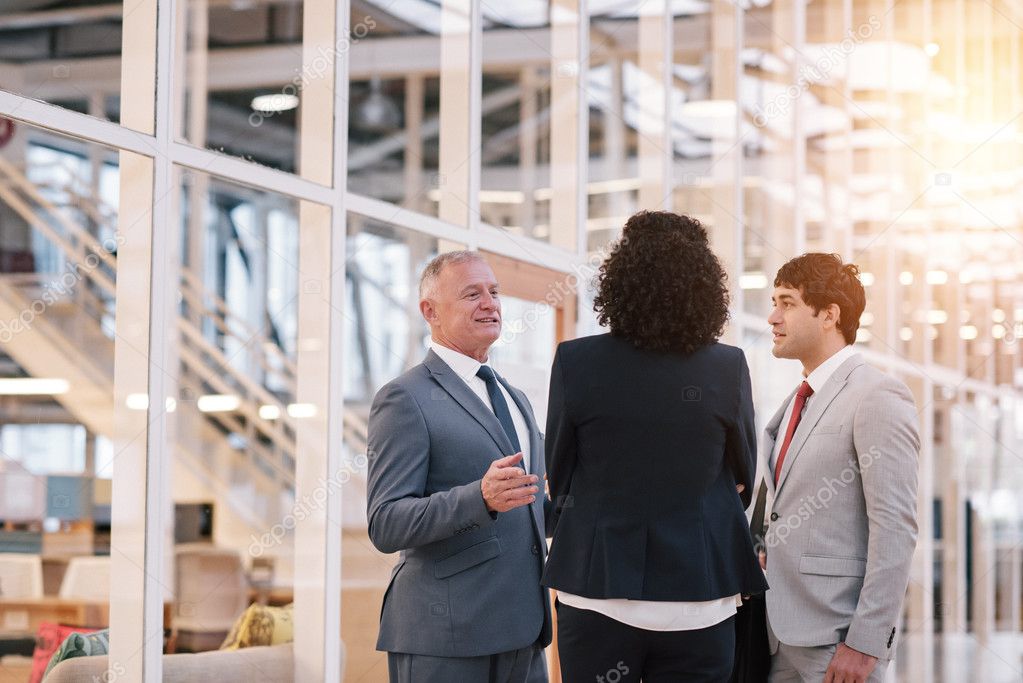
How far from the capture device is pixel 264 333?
42.6 ft

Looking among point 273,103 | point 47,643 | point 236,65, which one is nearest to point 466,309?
point 47,643

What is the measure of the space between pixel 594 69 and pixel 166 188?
5.60 m

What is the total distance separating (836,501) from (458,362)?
32.6 inches

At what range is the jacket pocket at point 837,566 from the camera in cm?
245

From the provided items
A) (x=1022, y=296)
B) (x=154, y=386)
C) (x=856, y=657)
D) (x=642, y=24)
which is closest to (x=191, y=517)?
(x=642, y=24)

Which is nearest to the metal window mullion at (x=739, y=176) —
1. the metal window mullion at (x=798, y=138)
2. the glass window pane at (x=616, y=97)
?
the glass window pane at (x=616, y=97)

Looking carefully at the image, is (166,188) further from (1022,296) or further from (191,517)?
(1022,296)

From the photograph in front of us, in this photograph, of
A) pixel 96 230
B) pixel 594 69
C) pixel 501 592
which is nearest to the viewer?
pixel 501 592

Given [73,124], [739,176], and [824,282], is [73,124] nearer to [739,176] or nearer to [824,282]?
[824,282]

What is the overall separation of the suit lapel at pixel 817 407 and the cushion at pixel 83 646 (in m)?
1.57

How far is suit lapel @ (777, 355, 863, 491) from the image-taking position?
8.32 ft

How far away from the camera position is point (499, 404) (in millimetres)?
2457

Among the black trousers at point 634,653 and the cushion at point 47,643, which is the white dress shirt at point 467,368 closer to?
the black trousers at point 634,653

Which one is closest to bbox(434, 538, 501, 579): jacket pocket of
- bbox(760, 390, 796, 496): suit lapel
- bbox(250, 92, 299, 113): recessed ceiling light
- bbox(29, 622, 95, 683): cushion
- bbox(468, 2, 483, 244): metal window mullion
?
bbox(760, 390, 796, 496): suit lapel
